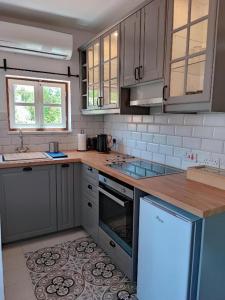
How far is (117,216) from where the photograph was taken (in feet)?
6.43

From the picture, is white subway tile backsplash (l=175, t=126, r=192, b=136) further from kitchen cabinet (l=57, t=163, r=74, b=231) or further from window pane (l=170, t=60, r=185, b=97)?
kitchen cabinet (l=57, t=163, r=74, b=231)

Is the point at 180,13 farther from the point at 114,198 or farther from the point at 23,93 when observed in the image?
the point at 23,93

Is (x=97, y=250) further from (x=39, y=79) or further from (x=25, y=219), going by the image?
(x=39, y=79)

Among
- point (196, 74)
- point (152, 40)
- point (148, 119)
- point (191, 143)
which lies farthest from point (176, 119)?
point (152, 40)

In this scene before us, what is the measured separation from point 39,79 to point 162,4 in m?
1.83

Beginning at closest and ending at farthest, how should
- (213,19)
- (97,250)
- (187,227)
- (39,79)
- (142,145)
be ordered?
1. (187,227)
2. (213,19)
3. (97,250)
4. (142,145)
5. (39,79)

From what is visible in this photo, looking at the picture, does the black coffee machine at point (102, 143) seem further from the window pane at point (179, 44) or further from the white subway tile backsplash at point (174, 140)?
the window pane at point (179, 44)

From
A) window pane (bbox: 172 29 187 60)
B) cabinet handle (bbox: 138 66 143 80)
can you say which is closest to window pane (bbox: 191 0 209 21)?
window pane (bbox: 172 29 187 60)

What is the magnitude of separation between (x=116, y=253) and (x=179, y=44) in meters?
1.76

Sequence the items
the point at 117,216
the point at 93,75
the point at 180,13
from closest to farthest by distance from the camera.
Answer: the point at 180,13, the point at 117,216, the point at 93,75

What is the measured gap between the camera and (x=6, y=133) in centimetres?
270

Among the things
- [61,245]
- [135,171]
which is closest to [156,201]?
[135,171]

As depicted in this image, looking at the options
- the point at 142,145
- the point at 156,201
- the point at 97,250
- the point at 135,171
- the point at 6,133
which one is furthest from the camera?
the point at 6,133

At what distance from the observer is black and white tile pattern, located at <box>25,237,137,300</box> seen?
5.62 feet
